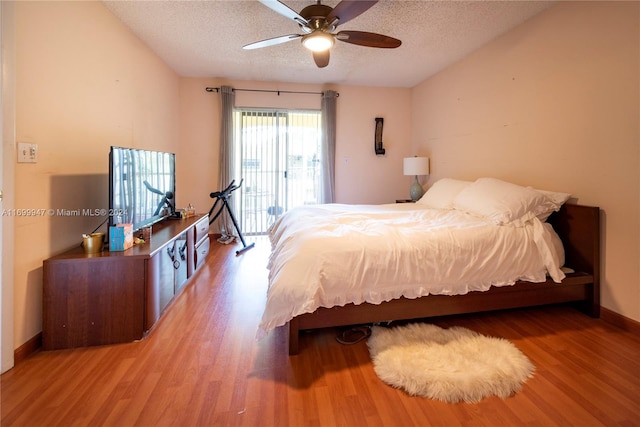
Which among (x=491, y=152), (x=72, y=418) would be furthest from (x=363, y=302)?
(x=491, y=152)

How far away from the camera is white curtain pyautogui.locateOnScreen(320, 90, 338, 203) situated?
4.48 metres

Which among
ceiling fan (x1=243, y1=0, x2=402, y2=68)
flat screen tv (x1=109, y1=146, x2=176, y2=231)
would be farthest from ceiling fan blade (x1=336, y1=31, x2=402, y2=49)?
flat screen tv (x1=109, y1=146, x2=176, y2=231)

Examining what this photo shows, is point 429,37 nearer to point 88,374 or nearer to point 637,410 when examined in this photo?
point 637,410

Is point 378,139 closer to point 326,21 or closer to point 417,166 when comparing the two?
point 417,166

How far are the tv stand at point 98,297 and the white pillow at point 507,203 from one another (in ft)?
8.05

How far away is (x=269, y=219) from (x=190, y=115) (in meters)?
1.94

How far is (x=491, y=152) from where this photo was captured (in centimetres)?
313

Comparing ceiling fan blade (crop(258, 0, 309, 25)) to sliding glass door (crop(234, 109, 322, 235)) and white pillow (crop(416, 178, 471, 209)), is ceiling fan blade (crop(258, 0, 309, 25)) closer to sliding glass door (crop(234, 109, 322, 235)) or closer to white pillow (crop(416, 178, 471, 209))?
white pillow (crop(416, 178, 471, 209))

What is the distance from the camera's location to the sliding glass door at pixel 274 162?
14.7 ft

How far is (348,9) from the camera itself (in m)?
1.94

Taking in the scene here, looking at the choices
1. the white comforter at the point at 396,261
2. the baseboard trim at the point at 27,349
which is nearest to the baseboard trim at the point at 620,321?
the white comforter at the point at 396,261

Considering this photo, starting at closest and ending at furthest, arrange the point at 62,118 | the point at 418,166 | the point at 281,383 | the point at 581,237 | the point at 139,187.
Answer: the point at 281,383
the point at 62,118
the point at 581,237
the point at 139,187
the point at 418,166

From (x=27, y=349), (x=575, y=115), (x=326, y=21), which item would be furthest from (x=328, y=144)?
(x=27, y=349)

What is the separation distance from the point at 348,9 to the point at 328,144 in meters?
2.59
